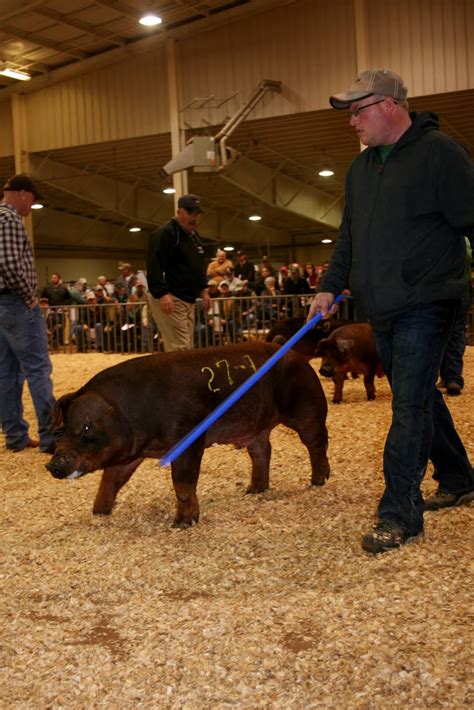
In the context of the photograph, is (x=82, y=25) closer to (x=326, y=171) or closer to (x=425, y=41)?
(x=425, y=41)

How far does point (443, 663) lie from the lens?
2.55 metres

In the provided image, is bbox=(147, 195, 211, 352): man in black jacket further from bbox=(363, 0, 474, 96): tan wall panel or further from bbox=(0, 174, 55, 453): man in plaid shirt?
bbox=(363, 0, 474, 96): tan wall panel

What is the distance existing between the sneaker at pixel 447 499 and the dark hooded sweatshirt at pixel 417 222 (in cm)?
109

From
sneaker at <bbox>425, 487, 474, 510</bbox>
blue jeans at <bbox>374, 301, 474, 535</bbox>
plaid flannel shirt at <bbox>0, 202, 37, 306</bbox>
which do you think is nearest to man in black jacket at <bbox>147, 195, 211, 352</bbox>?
plaid flannel shirt at <bbox>0, 202, 37, 306</bbox>

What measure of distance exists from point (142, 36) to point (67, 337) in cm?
778

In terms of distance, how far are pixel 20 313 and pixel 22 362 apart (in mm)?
374

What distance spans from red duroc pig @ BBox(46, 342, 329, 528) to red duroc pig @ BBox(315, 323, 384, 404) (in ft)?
11.8

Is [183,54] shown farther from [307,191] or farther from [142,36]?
[307,191]

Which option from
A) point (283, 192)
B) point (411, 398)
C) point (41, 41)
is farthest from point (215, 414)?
point (283, 192)

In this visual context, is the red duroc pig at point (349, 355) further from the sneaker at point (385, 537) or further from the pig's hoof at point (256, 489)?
the sneaker at point (385, 537)

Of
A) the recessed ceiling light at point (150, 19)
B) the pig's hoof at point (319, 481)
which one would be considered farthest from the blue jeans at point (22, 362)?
the recessed ceiling light at point (150, 19)

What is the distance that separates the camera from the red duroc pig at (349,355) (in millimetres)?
8273

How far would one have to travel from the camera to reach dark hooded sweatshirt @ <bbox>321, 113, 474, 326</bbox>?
3469 mm

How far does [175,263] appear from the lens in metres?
7.39
